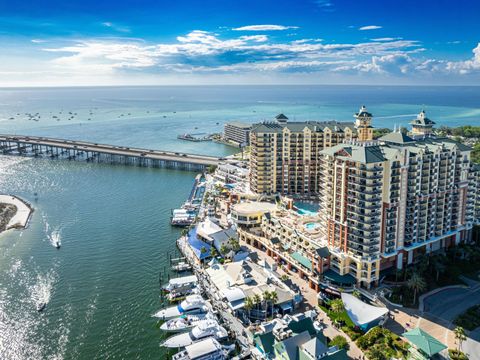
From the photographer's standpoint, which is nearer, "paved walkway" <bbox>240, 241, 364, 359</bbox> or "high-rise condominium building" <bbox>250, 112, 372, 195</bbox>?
"paved walkway" <bbox>240, 241, 364, 359</bbox>

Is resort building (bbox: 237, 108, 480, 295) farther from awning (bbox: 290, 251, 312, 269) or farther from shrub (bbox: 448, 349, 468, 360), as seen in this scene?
shrub (bbox: 448, 349, 468, 360)

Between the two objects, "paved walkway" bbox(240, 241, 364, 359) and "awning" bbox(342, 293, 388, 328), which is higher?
"awning" bbox(342, 293, 388, 328)

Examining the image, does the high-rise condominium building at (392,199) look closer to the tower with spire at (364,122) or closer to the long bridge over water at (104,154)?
the tower with spire at (364,122)

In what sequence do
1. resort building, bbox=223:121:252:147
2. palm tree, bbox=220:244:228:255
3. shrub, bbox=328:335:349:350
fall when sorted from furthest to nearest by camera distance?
resort building, bbox=223:121:252:147
palm tree, bbox=220:244:228:255
shrub, bbox=328:335:349:350

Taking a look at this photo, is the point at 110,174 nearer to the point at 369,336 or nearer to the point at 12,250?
the point at 12,250

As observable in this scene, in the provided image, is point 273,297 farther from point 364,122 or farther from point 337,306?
point 364,122

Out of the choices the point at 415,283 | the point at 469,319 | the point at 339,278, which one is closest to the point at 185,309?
the point at 339,278

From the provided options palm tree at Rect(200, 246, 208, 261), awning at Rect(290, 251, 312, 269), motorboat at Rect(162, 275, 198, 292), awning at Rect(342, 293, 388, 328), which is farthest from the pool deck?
awning at Rect(342, 293, 388, 328)
